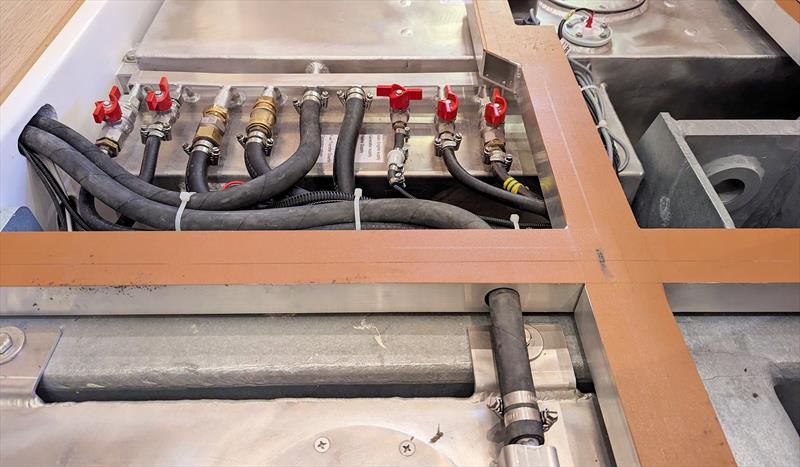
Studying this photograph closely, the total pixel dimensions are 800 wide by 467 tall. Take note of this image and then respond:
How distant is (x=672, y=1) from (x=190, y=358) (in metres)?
1.46

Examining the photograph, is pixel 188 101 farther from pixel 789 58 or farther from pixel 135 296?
pixel 789 58

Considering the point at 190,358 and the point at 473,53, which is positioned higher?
the point at 473,53

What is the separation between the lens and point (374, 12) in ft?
4.39

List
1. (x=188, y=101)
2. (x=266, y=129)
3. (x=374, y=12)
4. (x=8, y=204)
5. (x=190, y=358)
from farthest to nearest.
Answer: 1. (x=374, y=12)
2. (x=188, y=101)
3. (x=266, y=129)
4. (x=8, y=204)
5. (x=190, y=358)

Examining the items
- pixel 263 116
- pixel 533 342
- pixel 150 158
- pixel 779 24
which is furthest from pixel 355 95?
pixel 779 24

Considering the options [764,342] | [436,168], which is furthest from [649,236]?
[436,168]

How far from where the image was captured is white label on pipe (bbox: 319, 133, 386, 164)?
1038mm

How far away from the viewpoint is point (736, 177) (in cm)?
104

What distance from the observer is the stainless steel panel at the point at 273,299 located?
69 cm

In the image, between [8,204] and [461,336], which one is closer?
[461,336]

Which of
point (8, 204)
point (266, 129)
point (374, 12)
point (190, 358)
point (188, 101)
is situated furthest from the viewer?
point (374, 12)

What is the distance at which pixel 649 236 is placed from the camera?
73 centimetres

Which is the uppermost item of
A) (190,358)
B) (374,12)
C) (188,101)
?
(374,12)

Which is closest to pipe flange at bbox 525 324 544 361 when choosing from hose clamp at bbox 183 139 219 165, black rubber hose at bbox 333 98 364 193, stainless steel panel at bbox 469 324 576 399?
stainless steel panel at bbox 469 324 576 399
